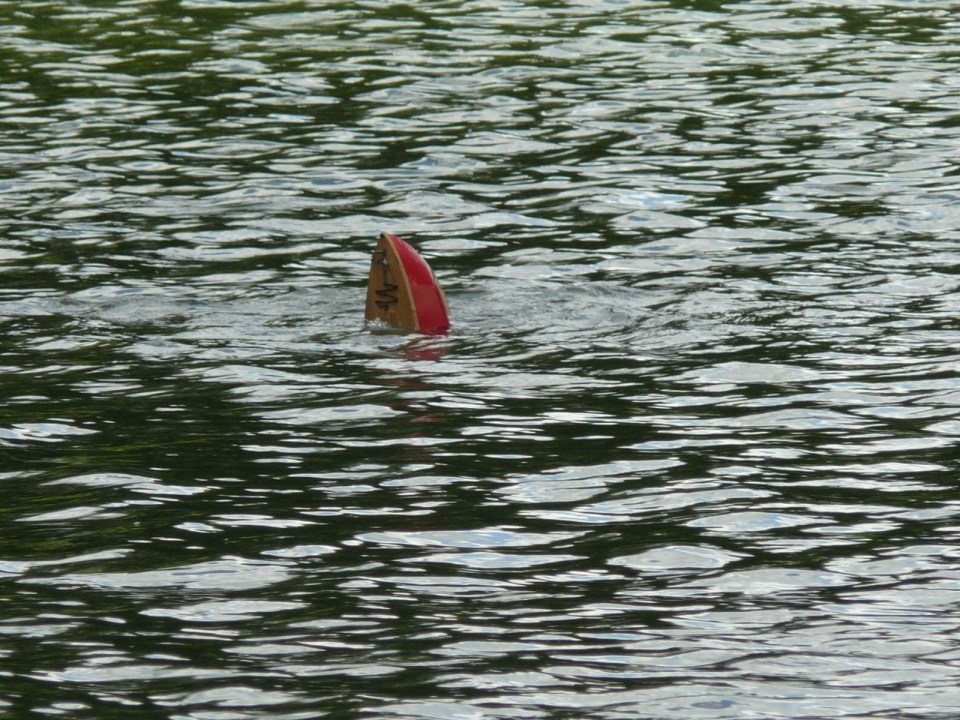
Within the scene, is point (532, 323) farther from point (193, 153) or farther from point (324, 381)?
point (193, 153)

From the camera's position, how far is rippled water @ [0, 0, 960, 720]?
690 cm

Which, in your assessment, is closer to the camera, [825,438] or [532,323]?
[825,438]

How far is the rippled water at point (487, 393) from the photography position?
6.90m

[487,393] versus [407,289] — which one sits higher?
[407,289]

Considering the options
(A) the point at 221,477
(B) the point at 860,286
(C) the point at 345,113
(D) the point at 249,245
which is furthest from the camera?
(C) the point at 345,113

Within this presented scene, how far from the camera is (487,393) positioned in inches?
418

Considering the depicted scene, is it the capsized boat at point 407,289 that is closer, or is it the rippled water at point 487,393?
the rippled water at point 487,393

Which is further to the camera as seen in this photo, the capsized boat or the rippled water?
the capsized boat

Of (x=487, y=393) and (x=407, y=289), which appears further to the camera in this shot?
(x=407, y=289)

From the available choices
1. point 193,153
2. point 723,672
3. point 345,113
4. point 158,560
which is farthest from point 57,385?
point 345,113

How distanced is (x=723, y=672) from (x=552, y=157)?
11366 millimetres

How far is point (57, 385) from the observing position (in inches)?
429

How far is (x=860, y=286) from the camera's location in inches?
509

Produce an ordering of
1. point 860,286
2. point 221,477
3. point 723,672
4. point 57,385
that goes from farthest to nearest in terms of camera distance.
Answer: point 860,286, point 57,385, point 221,477, point 723,672
